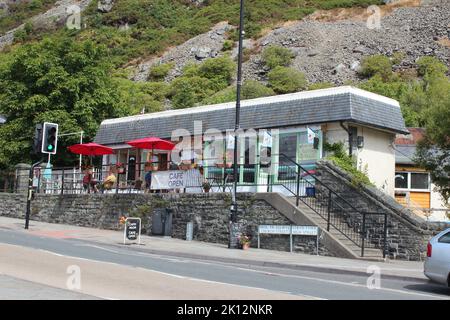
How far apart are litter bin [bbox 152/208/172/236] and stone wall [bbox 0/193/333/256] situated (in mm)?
177

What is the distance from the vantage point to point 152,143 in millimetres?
26688

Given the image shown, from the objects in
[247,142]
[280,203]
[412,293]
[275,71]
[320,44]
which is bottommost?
[412,293]

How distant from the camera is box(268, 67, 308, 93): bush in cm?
8075

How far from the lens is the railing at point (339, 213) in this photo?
798 inches

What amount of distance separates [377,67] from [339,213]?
67.2 meters

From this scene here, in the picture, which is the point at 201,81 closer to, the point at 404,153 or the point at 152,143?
the point at 404,153

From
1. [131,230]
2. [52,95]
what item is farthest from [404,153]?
[52,95]

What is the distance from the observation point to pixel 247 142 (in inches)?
1022

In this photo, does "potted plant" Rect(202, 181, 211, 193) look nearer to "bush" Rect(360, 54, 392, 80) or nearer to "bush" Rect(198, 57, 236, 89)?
"bush" Rect(198, 57, 236, 89)

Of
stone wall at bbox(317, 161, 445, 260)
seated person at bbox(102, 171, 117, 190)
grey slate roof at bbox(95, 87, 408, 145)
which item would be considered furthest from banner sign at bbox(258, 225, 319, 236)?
seated person at bbox(102, 171, 117, 190)

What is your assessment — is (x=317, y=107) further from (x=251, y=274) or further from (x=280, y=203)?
(x=251, y=274)

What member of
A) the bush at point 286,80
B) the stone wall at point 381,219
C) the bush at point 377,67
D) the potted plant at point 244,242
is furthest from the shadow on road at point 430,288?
the bush at point 377,67
